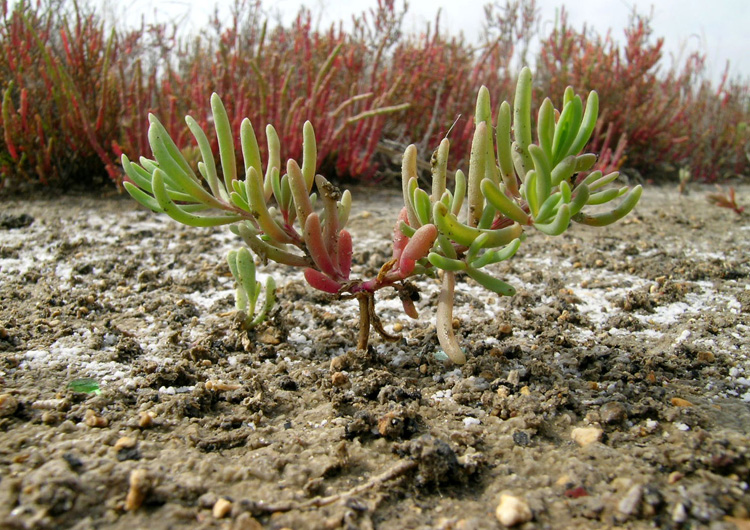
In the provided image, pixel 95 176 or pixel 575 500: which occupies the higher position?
pixel 95 176

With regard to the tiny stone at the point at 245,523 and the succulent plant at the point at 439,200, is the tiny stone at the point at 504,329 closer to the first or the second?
the succulent plant at the point at 439,200

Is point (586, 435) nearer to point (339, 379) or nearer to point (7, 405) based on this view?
point (339, 379)

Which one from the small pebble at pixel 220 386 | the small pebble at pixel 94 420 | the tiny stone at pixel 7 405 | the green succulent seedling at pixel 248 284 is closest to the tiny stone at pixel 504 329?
the green succulent seedling at pixel 248 284

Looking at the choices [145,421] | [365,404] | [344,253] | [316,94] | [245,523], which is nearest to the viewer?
[245,523]

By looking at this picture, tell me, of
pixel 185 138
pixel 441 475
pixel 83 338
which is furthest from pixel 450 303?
pixel 185 138

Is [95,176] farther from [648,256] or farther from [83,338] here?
[648,256]

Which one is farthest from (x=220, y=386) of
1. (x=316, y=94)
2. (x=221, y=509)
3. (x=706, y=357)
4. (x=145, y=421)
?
(x=316, y=94)
